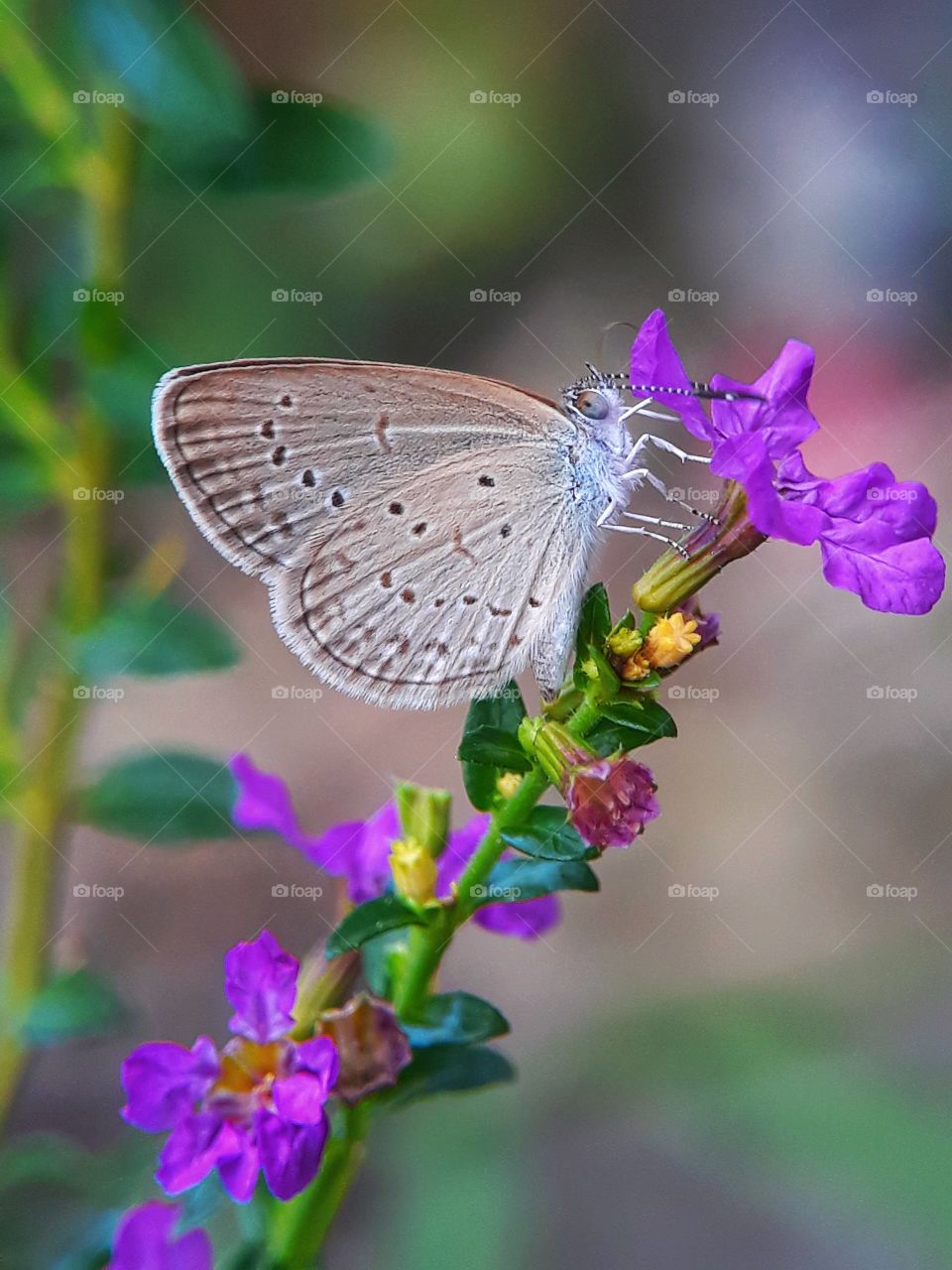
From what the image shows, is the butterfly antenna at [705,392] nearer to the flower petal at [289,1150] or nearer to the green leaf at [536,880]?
the green leaf at [536,880]

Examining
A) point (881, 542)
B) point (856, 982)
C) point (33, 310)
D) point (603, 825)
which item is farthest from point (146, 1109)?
point (856, 982)

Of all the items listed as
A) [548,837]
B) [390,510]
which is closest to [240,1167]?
[548,837]

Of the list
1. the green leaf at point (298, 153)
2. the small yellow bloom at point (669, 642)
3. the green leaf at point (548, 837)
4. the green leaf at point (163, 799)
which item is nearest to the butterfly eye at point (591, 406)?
the small yellow bloom at point (669, 642)

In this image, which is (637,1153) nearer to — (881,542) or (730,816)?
(730,816)

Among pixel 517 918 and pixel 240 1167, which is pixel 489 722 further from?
pixel 240 1167

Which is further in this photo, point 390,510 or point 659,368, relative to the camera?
point 390,510
